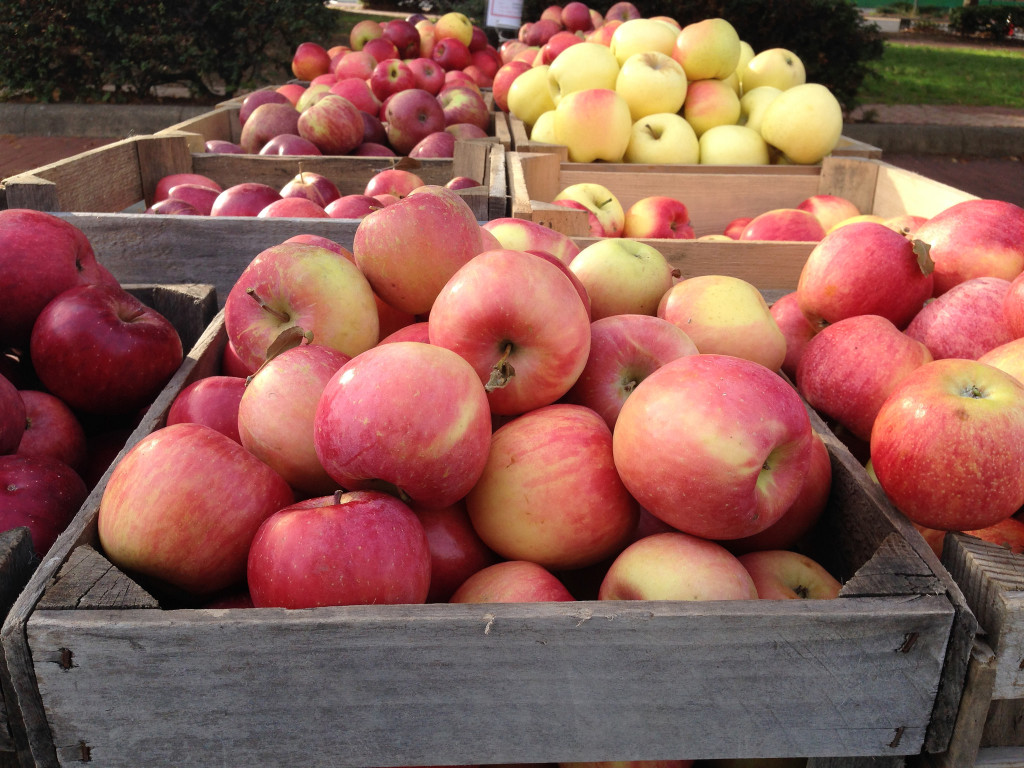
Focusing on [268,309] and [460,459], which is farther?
[268,309]

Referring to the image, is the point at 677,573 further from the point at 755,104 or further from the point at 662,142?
the point at 755,104

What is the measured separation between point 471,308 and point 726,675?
582 mm

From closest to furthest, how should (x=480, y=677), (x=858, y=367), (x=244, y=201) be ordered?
1. (x=480, y=677)
2. (x=858, y=367)
3. (x=244, y=201)

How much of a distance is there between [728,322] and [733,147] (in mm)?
2239

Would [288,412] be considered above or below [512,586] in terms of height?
above

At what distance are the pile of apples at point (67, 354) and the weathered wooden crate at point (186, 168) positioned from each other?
3.01ft

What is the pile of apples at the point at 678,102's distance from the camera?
10.9 ft

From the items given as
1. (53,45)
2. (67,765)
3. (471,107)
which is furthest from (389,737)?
(53,45)

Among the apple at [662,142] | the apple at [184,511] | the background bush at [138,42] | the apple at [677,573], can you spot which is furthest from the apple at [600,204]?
the background bush at [138,42]

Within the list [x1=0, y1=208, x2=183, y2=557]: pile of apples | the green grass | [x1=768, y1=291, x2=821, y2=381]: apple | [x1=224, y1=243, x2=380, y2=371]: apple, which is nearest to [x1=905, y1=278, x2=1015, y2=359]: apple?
[x1=768, y1=291, x2=821, y2=381]: apple

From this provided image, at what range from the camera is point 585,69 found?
146 inches

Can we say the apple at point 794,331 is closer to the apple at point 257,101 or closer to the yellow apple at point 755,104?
the yellow apple at point 755,104

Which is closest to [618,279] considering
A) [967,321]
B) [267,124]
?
[967,321]

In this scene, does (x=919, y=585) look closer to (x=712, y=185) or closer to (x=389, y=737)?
(x=389, y=737)
